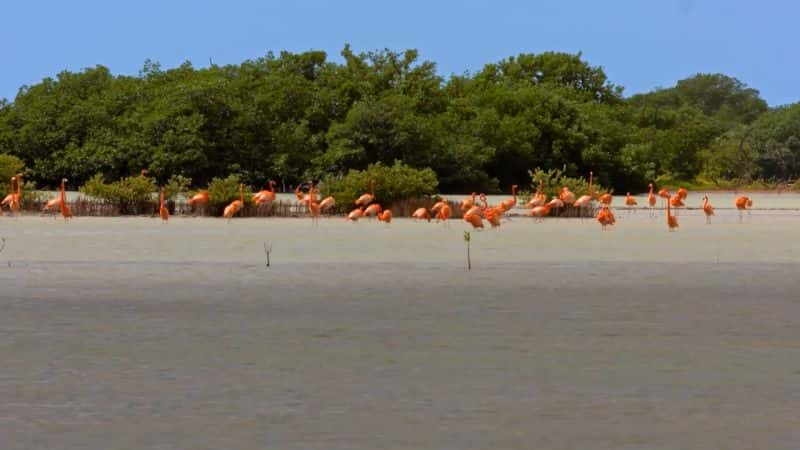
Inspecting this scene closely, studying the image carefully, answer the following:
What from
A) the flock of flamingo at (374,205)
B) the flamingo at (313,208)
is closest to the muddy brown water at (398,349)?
the flock of flamingo at (374,205)

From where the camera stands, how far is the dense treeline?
4069 centimetres

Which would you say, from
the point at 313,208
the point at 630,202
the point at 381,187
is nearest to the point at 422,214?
the point at 313,208

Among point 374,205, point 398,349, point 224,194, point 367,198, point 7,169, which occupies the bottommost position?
point 398,349

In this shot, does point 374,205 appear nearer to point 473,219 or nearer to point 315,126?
point 473,219

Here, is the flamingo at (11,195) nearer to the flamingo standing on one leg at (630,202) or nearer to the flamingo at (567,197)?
the flamingo at (567,197)

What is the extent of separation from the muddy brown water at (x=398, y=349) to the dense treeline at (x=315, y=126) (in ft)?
73.0

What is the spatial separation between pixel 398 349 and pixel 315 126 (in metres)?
35.3

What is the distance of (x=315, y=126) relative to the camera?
44719 mm

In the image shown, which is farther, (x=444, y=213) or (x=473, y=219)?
(x=444, y=213)

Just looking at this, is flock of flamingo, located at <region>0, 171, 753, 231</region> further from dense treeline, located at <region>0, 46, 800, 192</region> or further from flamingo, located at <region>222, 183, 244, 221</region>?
dense treeline, located at <region>0, 46, 800, 192</region>

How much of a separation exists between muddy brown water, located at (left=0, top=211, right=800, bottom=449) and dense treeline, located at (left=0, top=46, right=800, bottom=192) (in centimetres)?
2226

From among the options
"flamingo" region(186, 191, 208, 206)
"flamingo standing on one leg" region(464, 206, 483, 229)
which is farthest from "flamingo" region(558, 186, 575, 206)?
"flamingo" region(186, 191, 208, 206)

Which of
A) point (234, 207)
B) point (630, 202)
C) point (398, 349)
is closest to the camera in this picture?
point (398, 349)

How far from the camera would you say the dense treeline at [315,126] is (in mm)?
40688
